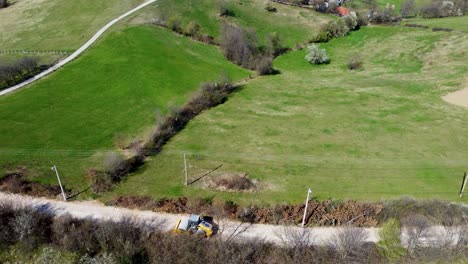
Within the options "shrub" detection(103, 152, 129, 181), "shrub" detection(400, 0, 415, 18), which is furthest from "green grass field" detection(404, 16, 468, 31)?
"shrub" detection(103, 152, 129, 181)

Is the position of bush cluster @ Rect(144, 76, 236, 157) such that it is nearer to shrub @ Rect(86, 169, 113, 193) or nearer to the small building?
shrub @ Rect(86, 169, 113, 193)

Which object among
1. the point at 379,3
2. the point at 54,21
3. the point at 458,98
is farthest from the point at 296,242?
the point at 379,3

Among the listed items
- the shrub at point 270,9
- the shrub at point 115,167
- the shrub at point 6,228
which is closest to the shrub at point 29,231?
the shrub at point 6,228

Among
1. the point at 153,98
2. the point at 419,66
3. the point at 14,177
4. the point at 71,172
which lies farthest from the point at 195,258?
the point at 419,66

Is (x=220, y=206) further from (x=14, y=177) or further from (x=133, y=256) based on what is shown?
(x=14, y=177)

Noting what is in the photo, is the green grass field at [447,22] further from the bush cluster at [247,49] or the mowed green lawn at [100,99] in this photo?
the mowed green lawn at [100,99]

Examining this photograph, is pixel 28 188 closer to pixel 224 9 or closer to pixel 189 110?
pixel 189 110
